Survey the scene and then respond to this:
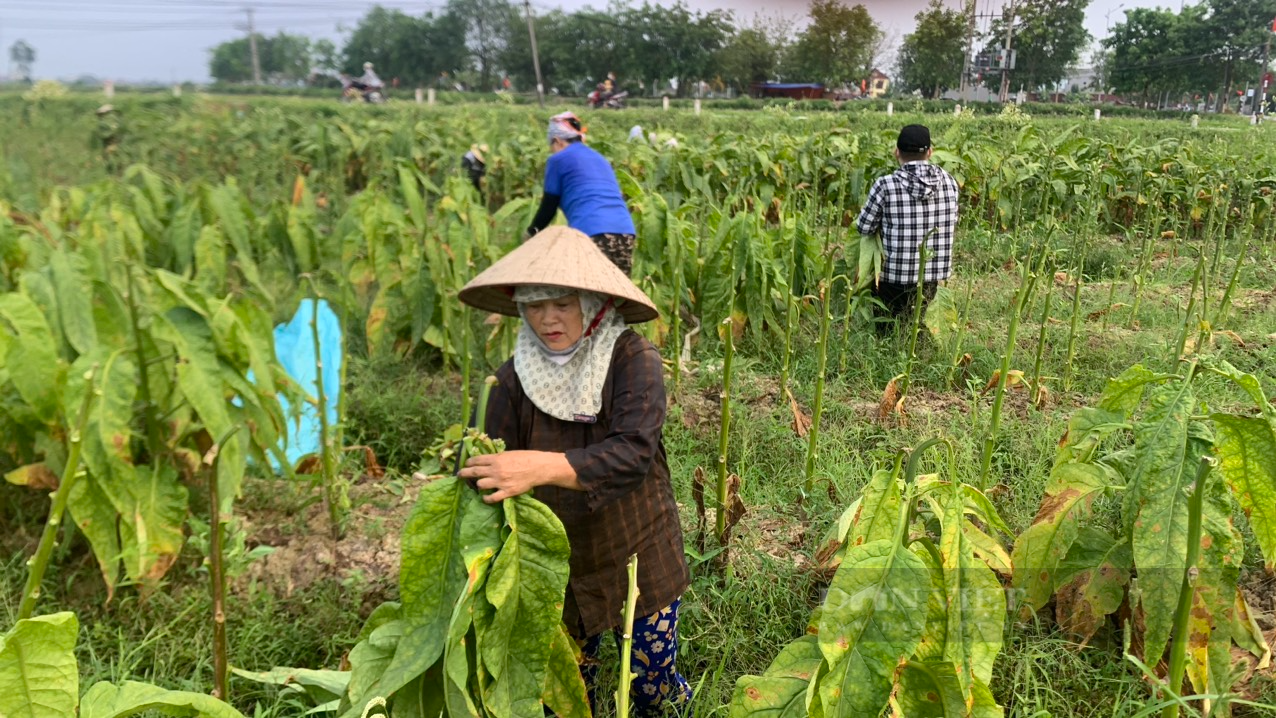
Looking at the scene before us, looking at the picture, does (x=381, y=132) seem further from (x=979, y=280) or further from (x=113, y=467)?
(x=113, y=467)

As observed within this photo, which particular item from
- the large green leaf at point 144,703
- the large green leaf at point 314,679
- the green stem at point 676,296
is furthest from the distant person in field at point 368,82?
the large green leaf at point 144,703

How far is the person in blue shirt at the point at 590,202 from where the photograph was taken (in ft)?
12.9

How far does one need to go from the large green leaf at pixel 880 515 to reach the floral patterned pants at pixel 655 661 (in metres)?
0.68

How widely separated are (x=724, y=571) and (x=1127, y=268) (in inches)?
145

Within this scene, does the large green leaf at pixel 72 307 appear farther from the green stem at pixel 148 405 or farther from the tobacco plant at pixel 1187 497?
the tobacco plant at pixel 1187 497

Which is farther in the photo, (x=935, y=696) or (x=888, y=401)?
(x=888, y=401)

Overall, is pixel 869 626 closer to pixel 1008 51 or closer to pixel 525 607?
pixel 525 607

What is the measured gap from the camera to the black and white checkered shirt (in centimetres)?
377

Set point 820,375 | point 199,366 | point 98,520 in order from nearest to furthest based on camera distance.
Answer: point 199,366
point 98,520
point 820,375

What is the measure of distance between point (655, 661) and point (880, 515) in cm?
82

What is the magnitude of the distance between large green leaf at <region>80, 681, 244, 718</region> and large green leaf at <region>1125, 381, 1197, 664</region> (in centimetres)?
124

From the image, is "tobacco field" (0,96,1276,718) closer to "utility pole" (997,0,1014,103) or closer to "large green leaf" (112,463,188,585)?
"large green leaf" (112,463,188,585)

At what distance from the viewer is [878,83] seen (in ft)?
8.75

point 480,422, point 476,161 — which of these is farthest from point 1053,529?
point 476,161
